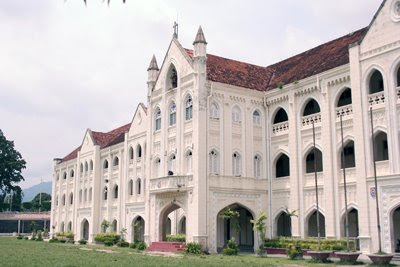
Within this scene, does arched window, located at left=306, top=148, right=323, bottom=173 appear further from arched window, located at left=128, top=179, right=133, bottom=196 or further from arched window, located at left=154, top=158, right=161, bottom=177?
arched window, located at left=128, top=179, right=133, bottom=196

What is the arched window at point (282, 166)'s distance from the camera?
32987mm

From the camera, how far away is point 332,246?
2633 centimetres

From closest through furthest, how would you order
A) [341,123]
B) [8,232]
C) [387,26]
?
[387,26], [341,123], [8,232]

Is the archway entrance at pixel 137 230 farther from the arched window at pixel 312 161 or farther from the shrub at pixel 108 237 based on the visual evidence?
the arched window at pixel 312 161

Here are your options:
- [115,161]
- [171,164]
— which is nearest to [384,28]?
[171,164]

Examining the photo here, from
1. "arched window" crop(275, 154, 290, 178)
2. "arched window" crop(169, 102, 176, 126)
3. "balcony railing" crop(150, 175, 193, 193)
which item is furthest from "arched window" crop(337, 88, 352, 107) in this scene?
"arched window" crop(169, 102, 176, 126)

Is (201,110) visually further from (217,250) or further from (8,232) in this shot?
(8,232)

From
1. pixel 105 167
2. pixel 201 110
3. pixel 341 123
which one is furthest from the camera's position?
pixel 105 167

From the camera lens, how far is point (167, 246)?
3247cm

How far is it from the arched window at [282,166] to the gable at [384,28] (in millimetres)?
9208

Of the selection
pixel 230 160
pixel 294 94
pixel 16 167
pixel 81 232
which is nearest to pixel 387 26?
pixel 294 94

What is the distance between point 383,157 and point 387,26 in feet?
21.8

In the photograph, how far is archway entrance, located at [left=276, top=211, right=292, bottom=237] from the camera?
33.0 m

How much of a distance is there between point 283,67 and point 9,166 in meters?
53.1
